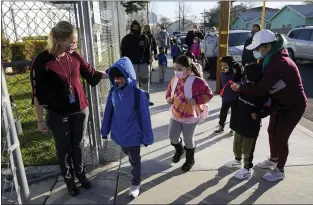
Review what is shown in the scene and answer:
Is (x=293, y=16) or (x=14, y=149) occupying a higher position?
(x=293, y=16)

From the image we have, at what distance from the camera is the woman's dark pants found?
2973 millimetres

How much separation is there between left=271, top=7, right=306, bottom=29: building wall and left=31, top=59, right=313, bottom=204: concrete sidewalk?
125 ft

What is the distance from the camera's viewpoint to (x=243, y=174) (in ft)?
10.7

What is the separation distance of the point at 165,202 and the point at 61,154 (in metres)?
1.18

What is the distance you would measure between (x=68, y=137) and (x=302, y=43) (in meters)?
12.9

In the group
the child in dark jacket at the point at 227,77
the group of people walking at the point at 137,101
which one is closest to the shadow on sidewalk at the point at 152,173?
the group of people walking at the point at 137,101

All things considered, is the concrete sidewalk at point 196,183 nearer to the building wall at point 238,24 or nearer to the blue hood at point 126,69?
the blue hood at point 126,69

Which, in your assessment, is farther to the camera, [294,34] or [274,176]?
[294,34]

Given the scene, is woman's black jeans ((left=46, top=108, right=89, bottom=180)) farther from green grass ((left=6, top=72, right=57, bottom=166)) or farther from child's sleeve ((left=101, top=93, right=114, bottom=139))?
green grass ((left=6, top=72, right=57, bottom=166))

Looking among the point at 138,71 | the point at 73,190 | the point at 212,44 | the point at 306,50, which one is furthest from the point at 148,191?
the point at 306,50

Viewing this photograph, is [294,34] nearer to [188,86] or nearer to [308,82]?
[308,82]

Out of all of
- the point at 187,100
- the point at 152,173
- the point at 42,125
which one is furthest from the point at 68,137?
the point at 187,100

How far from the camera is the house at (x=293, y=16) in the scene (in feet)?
116

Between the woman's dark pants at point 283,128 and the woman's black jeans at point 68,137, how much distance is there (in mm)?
2110
